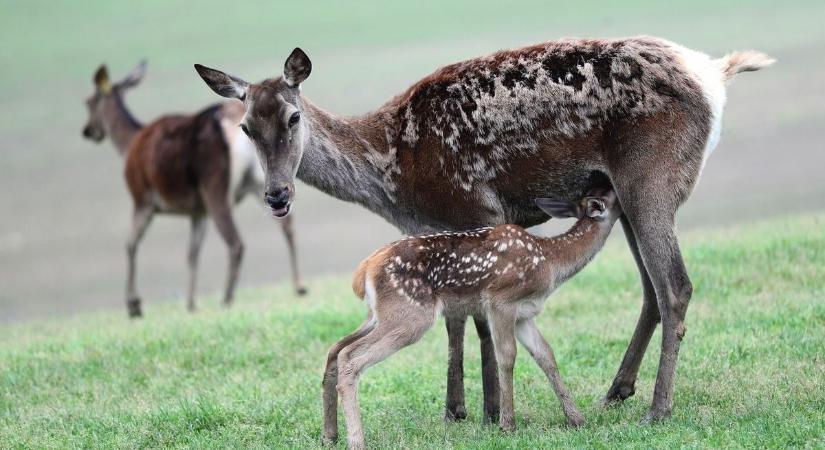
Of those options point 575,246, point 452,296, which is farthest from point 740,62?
point 452,296

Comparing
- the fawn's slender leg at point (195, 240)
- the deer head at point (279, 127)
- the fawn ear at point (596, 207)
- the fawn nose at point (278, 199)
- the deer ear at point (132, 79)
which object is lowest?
the fawn's slender leg at point (195, 240)

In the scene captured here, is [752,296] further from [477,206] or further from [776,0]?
[776,0]

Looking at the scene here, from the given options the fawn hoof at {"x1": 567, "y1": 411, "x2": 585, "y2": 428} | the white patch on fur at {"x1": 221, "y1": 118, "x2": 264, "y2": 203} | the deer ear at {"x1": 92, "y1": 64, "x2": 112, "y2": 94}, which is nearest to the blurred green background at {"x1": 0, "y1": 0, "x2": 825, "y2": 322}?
the deer ear at {"x1": 92, "y1": 64, "x2": 112, "y2": 94}

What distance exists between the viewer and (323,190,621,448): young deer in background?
7.40m

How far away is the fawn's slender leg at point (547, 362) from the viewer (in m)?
7.64

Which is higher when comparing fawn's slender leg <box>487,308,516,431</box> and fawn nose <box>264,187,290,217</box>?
fawn nose <box>264,187,290,217</box>

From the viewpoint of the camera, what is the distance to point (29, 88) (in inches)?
1186

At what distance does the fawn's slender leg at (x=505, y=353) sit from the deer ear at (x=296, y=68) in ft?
6.22

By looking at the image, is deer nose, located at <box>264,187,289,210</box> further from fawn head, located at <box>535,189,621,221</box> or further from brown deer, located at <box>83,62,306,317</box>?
brown deer, located at <box>83,62,306,317</box>

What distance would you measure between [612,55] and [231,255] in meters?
7.09

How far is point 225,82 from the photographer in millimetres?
8297

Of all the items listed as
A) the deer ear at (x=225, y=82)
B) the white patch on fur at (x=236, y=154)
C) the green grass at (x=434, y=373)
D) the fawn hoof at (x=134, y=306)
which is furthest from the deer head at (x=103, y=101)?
the deer ear at (x=225, y=82)

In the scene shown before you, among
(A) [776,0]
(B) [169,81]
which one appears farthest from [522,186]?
(A) [776,0]

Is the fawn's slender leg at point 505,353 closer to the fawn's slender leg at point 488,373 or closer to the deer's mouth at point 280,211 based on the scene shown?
the fawn's slender leg at point 488,373
